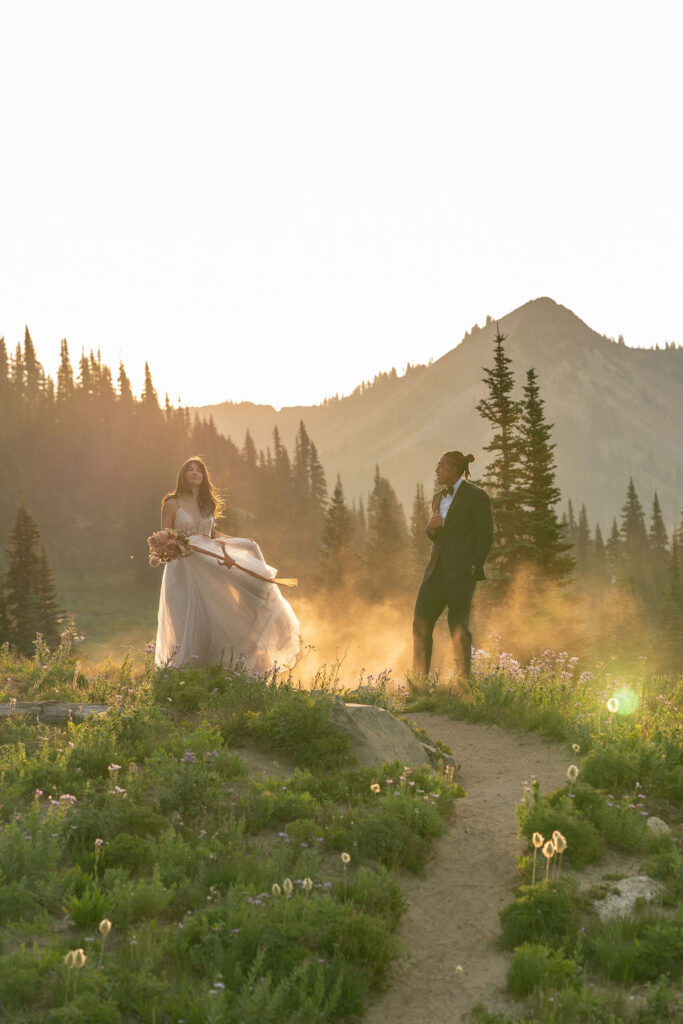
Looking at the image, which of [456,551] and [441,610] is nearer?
[456,551]

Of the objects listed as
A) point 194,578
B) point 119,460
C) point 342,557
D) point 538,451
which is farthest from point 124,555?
point 194,578

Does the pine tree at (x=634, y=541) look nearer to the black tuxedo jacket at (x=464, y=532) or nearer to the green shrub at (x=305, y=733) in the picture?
the black tuxedo jacket at (x=464, y=532)

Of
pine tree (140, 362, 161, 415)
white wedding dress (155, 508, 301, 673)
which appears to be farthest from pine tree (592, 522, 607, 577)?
white wedding dress (155, 508, 301, 673)

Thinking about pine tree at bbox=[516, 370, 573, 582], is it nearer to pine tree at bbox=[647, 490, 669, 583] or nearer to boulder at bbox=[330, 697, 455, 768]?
boulder at bbox=[330, 697, 455, 768]

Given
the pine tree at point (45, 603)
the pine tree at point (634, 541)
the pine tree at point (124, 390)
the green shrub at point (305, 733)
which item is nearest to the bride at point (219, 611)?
the green shrub at point (305, 733)

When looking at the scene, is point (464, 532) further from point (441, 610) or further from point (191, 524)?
point (191, 524)

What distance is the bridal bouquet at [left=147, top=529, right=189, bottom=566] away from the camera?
1020 cm

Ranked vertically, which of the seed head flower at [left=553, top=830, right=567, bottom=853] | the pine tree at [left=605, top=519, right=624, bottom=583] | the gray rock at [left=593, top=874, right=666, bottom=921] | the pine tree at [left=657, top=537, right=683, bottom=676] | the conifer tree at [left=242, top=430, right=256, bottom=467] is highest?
the conifer tree at [left=242, top=430, right=256, bottom=467]

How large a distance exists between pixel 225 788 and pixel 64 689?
129 inches

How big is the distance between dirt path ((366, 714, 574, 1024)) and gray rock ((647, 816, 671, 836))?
0.96 metres

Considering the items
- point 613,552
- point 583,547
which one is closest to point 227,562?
point 613,552

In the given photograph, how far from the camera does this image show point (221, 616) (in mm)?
10320

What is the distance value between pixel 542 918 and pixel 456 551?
6438 millimetres

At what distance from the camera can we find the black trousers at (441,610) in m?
11.1
